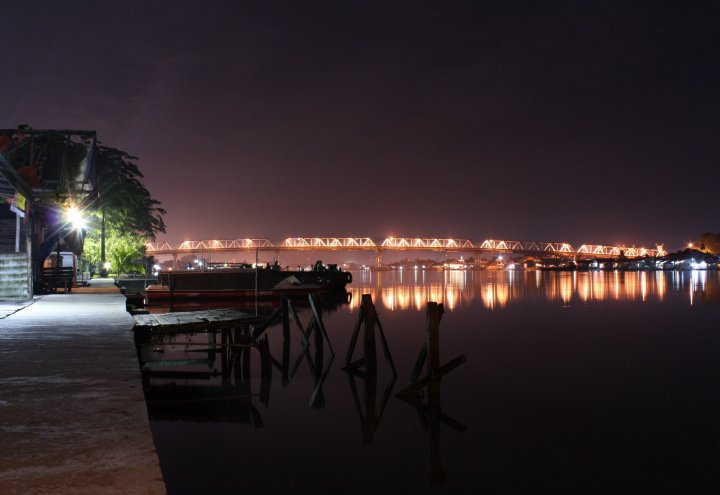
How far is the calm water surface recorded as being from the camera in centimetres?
1084

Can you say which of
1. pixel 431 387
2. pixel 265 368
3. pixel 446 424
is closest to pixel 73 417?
pixel 446 424

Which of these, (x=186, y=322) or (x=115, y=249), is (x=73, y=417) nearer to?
(x=186, y=322)

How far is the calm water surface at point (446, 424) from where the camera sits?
35.6ft

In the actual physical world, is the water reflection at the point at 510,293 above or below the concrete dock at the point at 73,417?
below

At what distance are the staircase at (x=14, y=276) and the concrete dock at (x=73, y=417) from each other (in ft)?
A: 31.3

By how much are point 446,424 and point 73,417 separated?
9854 mm

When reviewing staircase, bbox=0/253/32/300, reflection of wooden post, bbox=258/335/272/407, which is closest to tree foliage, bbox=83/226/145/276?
staircase, bbox=0/253/32/300

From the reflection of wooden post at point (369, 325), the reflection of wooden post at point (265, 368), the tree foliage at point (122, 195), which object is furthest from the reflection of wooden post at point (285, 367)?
the tree foliage at point (122, 195)

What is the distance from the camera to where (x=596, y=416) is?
15219 millimetres

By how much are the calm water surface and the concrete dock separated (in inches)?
113

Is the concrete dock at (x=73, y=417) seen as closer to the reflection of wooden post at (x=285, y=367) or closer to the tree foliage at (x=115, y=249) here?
the reflection of wooden post at (x=285, y=367)

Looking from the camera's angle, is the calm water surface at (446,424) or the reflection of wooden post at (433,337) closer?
the calm water surface at (446,424)

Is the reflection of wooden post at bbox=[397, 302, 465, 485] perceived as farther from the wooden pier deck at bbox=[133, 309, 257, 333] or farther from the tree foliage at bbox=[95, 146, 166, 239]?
the tree foliage at bbox=[95, 146, 166, 239]

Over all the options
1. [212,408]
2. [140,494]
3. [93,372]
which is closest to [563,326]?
[212,408]
